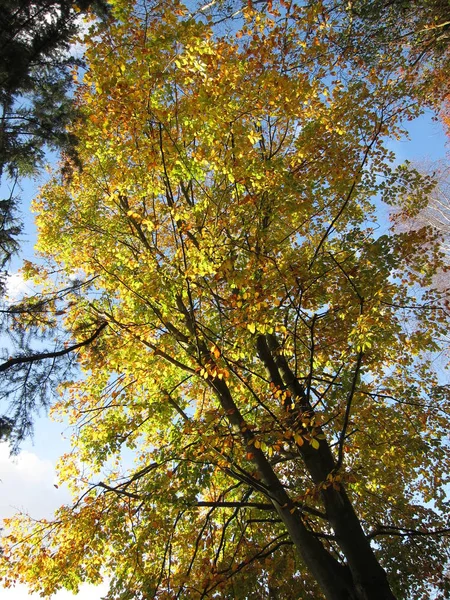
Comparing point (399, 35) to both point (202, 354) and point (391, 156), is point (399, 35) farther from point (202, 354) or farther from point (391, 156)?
point (202, 354)

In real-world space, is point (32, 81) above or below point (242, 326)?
above

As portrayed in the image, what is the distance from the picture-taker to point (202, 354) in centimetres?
540

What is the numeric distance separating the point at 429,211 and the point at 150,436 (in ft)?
46.1

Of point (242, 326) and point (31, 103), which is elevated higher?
point (31, 103)

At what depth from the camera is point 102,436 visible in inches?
231

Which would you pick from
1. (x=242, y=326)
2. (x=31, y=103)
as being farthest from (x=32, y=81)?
(x=242, y=326)

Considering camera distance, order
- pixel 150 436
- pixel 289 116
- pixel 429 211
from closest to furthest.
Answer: pixel 289 116
pixel 150 436
pixel 429 211

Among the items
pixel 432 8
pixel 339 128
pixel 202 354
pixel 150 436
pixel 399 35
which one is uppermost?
pixel 399 35

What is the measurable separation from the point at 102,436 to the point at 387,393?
4596 mm

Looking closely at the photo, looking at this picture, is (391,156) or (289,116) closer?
(289,116)

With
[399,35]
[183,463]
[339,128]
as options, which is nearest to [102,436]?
[183,463]

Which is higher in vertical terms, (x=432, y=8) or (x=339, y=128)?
(x=432, y=8)

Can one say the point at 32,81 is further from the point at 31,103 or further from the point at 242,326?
the point at 242,326

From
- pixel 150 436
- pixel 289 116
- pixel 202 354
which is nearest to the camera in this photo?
pixel 202 354
